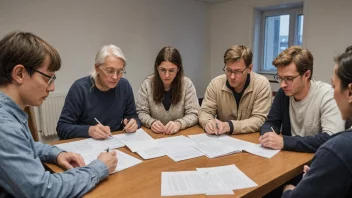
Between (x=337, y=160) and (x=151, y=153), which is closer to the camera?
(x=337, y=160)

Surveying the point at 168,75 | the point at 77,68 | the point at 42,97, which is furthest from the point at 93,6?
the point at 42,97

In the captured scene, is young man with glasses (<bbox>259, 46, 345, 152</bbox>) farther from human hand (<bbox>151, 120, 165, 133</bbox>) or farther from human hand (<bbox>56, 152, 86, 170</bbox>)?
human hand (<bbox>56, 152, 86, 170</bbox>)

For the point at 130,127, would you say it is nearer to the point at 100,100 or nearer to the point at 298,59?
the point at 100,100

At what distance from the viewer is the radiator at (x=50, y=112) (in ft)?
9.69

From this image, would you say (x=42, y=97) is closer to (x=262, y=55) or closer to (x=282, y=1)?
(x=282, y=1)

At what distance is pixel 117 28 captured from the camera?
3.40 metres

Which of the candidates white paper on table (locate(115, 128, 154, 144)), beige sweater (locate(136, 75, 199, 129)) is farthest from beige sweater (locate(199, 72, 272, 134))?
white paper on table (locate(115, 128, 154, 144))

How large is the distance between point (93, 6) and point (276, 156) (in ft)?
9.06

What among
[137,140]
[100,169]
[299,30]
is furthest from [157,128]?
[299,30]

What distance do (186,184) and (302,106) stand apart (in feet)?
3.11

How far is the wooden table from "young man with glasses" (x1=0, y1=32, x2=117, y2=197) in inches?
3.1

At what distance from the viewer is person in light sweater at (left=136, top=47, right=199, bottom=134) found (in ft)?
6.53

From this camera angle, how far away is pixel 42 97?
1.01 metres

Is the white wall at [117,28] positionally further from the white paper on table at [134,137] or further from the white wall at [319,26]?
the white paper on table at [134,137]
